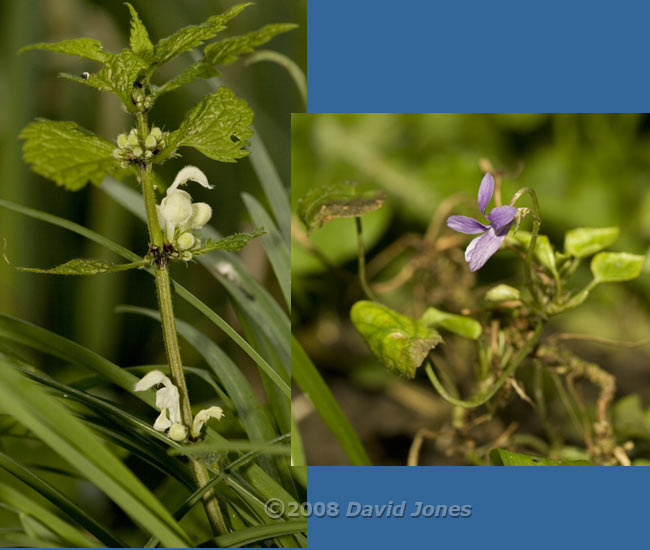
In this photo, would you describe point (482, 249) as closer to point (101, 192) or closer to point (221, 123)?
point (221, 123)

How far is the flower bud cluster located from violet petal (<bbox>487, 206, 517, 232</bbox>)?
26 centimetres

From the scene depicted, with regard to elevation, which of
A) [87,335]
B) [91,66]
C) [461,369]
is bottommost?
[461,369]

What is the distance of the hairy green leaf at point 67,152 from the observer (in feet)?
1.73

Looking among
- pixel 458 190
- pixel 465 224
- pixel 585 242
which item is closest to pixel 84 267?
pixel 465 224

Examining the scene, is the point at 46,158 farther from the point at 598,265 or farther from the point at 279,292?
the point at 598,265

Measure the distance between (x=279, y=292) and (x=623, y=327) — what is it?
634 millimetres

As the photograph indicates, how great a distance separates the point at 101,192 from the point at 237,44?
325 mm

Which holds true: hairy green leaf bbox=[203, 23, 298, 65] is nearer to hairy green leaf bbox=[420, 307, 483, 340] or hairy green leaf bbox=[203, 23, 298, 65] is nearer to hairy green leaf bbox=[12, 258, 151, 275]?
hairy green leaf bbox=[12, 258, 151, 275]

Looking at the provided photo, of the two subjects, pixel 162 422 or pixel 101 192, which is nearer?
pixel 162 422

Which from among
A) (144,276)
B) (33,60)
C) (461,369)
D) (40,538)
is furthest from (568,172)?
(40,538)

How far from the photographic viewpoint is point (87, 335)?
719 mm

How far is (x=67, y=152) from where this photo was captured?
54 centimetres

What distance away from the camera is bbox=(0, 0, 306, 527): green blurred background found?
0.70 meters

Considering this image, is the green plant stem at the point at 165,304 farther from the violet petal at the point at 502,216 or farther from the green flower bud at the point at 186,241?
the violet petal at the point at 502,216
